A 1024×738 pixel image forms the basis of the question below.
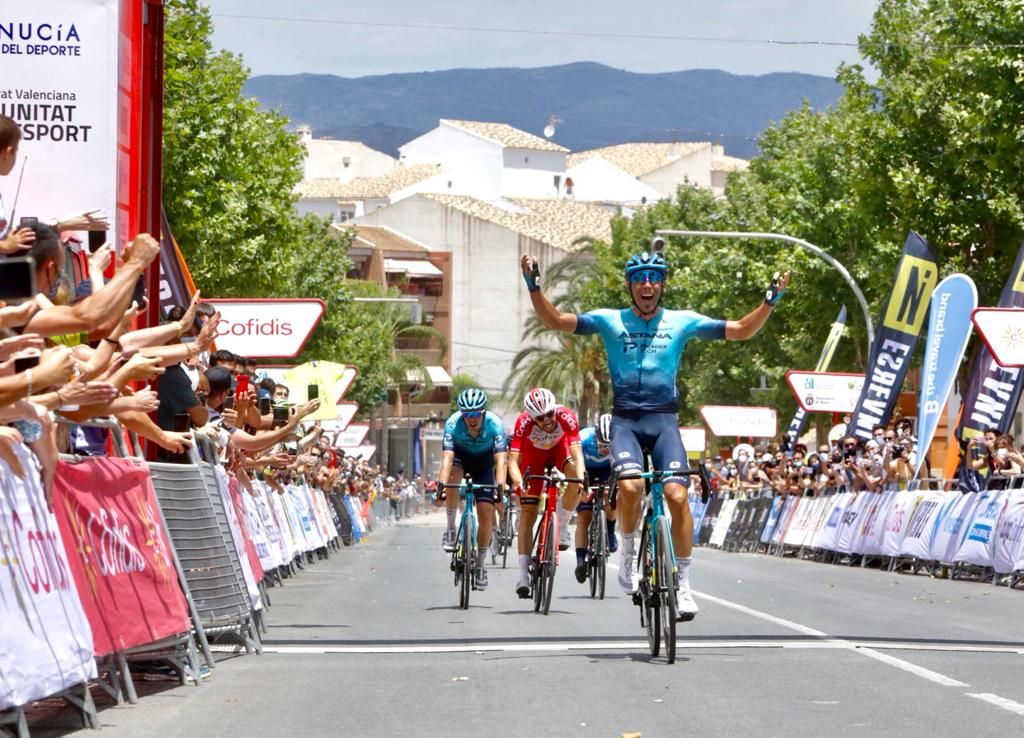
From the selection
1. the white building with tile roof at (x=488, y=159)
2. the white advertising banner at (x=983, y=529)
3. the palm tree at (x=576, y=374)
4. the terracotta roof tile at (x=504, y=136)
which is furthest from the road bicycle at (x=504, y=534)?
the terracotta roof tile at (x=504, y=136)

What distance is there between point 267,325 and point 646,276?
591 inches

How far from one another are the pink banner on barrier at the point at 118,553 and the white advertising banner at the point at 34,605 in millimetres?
353

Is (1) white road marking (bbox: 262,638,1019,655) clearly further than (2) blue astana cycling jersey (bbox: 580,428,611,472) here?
No

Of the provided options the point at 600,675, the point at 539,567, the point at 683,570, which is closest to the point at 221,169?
the point at 539,567

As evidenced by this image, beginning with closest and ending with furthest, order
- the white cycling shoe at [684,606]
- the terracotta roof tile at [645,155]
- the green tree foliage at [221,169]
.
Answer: the white cycling shoe at [684,606], the green tree foliage at [221,169], the terracotta roof tile at [645,155]

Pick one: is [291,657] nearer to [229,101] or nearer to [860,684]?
[860,684]

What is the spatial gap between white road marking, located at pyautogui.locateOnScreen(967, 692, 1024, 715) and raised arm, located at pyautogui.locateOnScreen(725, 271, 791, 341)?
3033 millimetres

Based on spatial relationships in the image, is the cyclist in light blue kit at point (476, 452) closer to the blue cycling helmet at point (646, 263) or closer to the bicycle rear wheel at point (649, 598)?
the blue cycling helmet at point (646, 263)

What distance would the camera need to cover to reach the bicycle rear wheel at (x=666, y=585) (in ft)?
38.1

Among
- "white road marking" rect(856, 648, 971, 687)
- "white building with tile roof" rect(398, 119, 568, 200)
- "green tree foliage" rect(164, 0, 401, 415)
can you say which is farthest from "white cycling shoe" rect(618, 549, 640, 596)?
"white building with tile roof" rect(398, 119, 568, 200)

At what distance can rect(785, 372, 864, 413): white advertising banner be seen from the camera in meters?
43.4

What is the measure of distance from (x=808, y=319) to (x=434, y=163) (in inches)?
4473

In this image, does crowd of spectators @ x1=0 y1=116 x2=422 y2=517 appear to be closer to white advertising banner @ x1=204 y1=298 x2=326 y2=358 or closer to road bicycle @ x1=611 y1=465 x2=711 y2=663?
road bicycle @ x1=611 y1=465 x2=711 y2=663

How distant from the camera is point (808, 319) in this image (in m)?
53.9
